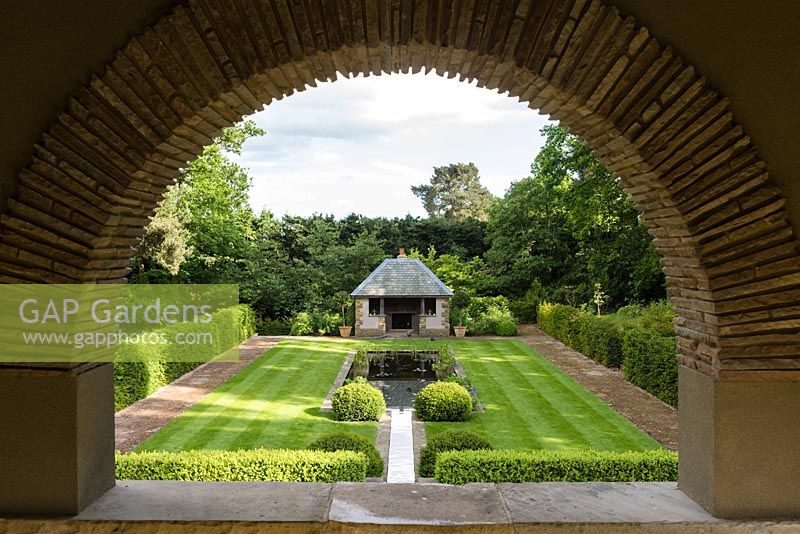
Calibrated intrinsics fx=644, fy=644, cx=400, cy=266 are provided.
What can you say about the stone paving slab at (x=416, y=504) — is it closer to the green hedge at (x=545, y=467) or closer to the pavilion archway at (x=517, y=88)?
the pavilion archway at (x=517, y=88)

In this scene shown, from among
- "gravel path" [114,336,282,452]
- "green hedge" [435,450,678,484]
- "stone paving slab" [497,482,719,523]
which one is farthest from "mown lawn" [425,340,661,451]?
"stone paving slab" [497,482,719,523]

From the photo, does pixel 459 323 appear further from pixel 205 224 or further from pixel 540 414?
pixel 540 414

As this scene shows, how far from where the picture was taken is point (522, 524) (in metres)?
2.23

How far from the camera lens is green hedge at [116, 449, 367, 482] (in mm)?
6262

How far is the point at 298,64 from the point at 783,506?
7.48 ft

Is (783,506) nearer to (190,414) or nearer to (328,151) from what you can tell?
(190,414)

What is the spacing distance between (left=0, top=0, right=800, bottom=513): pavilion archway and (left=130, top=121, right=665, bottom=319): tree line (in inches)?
447

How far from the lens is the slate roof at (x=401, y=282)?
66.0ft

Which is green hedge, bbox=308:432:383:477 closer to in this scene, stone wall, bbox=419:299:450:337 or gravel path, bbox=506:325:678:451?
gravel path, bbox=506:325:678:451

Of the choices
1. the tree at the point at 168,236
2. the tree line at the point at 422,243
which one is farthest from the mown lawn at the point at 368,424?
the tree line at the point at 422,243

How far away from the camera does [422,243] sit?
24828 mm

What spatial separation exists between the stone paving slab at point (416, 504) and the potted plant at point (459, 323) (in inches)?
695

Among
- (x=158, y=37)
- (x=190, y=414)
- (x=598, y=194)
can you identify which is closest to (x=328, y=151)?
(x=598, y=194)

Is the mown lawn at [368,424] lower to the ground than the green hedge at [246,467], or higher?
lower
